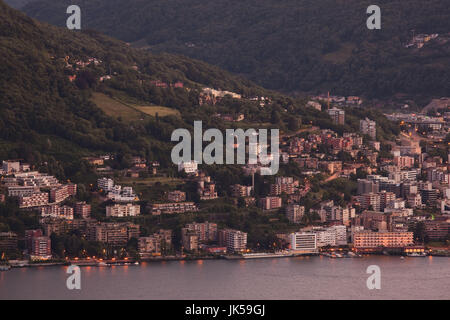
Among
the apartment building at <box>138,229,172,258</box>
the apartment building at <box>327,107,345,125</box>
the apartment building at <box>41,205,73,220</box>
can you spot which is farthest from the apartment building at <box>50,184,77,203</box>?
the apartment building at <box>327,107,345,125</box>

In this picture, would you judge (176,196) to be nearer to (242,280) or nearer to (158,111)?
(242,280)

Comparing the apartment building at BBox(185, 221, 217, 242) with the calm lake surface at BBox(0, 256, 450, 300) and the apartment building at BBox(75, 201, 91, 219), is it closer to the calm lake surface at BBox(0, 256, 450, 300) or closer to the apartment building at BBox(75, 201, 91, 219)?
the calm lake surface at BBox(0, 256, 450, 300)

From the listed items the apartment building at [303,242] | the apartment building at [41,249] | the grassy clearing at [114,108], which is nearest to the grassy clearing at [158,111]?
the grassy clearing at [114,108]

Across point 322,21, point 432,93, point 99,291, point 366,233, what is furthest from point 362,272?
point 322,21

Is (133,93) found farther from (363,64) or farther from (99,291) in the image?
(363,64)

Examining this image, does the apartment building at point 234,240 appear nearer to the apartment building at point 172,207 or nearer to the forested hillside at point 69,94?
the apartment building at point 172,207

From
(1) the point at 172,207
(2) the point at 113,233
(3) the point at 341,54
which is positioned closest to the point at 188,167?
(1) the point at 172,207
